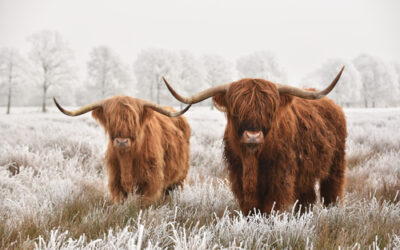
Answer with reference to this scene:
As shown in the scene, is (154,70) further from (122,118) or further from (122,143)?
(122,143)

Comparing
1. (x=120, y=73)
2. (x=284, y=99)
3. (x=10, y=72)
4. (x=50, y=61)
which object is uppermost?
(x=50, y=61)

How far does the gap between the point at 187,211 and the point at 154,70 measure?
28575mm

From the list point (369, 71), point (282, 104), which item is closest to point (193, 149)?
point (282, 104)

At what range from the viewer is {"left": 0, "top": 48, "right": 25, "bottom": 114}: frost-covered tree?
1620cm

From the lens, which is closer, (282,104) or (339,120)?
(282,104)

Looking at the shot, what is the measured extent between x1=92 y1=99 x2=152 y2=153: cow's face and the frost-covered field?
1.63ft

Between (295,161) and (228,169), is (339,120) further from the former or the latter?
(228,169)

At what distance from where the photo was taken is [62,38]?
24781 millimetres

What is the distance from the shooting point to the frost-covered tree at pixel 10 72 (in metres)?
16.2

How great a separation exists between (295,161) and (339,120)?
4.20 feet

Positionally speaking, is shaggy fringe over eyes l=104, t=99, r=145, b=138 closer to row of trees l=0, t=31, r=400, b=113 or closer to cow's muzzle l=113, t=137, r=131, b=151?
cow's muzzle l=113, t=137, r=131, b=151

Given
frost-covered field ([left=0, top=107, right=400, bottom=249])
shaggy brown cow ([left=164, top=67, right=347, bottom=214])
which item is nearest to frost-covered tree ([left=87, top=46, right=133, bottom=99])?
frost-covered field ([left=0, top=107, right=400, bottom=249])

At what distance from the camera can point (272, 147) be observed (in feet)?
8.39

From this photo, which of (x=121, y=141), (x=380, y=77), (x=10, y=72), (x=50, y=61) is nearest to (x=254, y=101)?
(x=121, y=141)
